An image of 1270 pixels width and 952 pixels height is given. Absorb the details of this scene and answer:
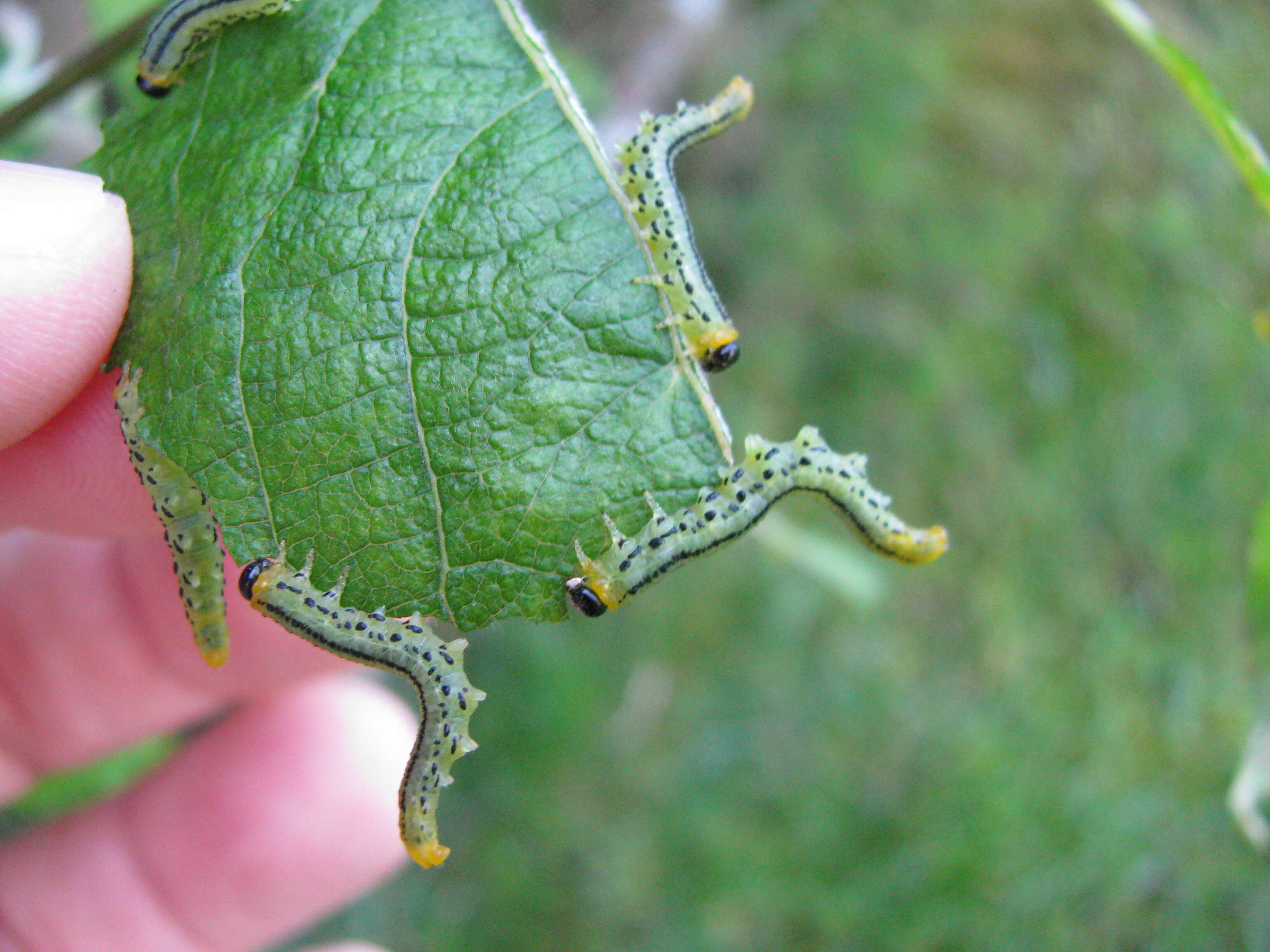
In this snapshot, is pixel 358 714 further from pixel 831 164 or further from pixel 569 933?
pixel 831 164

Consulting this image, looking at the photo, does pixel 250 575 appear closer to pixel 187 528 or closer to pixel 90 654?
pixel 187 528

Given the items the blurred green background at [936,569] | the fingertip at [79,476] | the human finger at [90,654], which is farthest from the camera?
the blurred green background at [936,569]

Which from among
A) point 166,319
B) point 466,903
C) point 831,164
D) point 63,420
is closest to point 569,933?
point 466,903

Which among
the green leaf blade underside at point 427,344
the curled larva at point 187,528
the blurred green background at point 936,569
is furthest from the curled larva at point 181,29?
the blurred green background at point 936,569

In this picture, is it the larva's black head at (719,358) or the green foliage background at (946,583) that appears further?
the green foliage background at (946,583)

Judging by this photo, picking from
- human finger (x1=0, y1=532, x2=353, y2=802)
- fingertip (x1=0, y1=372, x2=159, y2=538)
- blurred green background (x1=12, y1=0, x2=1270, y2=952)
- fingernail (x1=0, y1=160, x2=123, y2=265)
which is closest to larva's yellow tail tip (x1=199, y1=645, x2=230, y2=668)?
fingertip (x1=0, y1=372, x2=159, y2=538)

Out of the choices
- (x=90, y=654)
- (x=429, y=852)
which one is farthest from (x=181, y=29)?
(x=90, y=654)

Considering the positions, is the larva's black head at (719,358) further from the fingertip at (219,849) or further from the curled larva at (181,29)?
the fingertip at (219,849)

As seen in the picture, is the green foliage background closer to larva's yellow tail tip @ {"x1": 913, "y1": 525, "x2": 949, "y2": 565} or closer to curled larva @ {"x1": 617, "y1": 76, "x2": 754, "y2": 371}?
larva's yellow tail tip @ {"x1": 913, "y1": 525, "x2": 949, "y2": 565}
